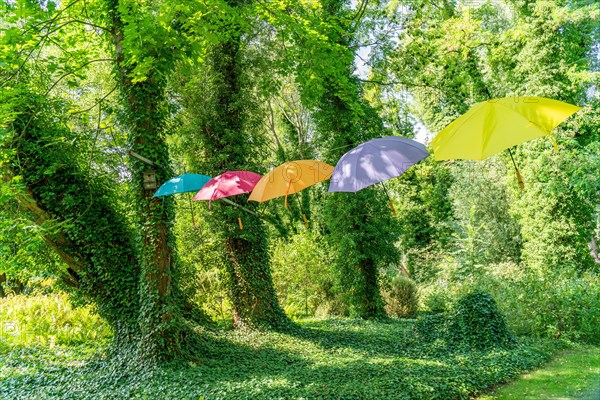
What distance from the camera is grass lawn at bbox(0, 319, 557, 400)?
17.6 feet

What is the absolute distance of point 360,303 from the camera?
1123 centimetres

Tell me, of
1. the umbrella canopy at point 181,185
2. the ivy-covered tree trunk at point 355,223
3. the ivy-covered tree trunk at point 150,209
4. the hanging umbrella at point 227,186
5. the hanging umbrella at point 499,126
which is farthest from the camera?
the ivy-covered tree trunk at point 355,223

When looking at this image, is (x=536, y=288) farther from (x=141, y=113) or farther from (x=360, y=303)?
(x=141, y=113)

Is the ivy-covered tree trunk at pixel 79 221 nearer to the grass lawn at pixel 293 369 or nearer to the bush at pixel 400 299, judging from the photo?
the grass lawn at pixel 293 369

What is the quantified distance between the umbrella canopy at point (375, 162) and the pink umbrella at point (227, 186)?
5.18 feet

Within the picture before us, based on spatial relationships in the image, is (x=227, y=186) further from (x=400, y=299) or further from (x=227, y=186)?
(x=400, y=299)

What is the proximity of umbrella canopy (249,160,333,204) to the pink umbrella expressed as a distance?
366 mm

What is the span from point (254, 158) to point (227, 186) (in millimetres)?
3598

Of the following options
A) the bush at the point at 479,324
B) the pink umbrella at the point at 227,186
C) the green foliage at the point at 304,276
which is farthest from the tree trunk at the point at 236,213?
the green foliage at the point at 304,276

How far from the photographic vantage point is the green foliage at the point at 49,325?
916cm

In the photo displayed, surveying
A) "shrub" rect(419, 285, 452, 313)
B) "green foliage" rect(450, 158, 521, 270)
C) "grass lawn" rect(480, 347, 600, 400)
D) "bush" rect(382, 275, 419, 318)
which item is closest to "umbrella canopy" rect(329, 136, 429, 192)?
"grass lawn" rect(480, 347, 600, 400)

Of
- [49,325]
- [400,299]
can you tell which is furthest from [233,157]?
[400,299]

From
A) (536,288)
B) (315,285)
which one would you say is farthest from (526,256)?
(315,285)

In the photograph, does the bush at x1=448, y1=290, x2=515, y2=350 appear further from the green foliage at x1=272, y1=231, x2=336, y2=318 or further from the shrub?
the green foliage at x1=272, y1=231, x2=336, y2=318
